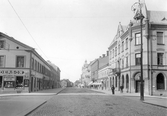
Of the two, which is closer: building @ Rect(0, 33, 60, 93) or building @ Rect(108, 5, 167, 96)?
building @ Rect(108, 5, 167, 96)

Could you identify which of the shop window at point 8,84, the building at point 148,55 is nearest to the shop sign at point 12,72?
the shop window at point 8,84

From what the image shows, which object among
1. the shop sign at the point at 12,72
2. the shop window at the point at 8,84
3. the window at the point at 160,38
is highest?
the window at the point at 160,38

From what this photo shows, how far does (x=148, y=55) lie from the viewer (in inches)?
1276

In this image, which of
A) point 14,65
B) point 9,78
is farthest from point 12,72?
point 14,65

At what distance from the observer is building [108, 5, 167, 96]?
32125mm

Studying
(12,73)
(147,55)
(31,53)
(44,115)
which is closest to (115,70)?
(147,55)

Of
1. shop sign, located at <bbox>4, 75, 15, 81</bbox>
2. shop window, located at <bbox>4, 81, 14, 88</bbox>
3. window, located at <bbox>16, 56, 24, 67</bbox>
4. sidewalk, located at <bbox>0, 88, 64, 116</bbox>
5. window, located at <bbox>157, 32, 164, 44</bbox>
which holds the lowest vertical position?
sidewalk, located at <bbox>0, 88, 64, 116</bbox>

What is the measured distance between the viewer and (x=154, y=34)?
3266 centimetres

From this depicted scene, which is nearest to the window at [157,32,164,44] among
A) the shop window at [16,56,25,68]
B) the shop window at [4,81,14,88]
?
the shop window at [16,56,25,68]

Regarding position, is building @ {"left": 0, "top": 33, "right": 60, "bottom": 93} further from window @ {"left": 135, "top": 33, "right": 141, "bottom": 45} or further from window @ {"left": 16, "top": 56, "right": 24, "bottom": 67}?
window @ {"left": 135, "top": 33, "right": 141, "bottom": 45}

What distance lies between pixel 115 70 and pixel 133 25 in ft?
37.5

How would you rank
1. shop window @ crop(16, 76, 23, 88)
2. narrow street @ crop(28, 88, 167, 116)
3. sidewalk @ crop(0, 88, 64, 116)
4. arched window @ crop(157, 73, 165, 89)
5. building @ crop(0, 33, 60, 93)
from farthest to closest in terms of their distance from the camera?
shop window @ crop(16, 76, 23, 88) → building @ crop(0, 33, 60, 93) → arched window @ crop(157, 73, 165, 89) → sidewalk @ crop(0, 88, 64, 116) → narrow street @ crop(28, 88, 167, 116)

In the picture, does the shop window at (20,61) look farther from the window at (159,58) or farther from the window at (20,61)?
the window at (159,58)

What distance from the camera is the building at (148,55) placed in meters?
32.1
